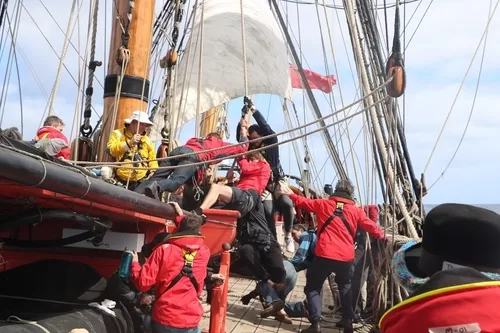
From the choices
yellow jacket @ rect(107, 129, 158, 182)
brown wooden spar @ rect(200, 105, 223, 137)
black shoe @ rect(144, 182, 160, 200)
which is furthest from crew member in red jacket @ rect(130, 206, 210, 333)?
brown wooden spar @ rect(200, 105, 223, 137)

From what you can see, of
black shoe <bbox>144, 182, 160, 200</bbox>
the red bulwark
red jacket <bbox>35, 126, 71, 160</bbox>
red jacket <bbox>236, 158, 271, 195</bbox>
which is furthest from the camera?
red jacket <bbox>236, 158, 271, 195</bbox>

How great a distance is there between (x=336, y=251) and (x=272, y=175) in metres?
1.34

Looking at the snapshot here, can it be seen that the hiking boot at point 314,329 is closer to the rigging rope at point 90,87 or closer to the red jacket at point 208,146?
the red jacket at point 208,146

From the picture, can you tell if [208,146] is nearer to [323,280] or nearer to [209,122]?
[323,280]

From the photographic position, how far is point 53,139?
4.49m

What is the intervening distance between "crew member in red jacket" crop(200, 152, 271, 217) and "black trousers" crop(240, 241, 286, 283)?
0.43 metres

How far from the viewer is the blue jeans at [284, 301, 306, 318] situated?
20.7ft

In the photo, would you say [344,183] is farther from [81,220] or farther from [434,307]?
[434,307]

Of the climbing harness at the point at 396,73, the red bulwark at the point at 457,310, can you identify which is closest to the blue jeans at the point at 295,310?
the climbing harness at the point at 396,73

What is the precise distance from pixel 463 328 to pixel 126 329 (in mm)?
3117

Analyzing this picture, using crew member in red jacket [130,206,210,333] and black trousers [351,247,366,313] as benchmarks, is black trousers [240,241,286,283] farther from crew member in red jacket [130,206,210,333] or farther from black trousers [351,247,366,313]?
crew member in red jacket [130,206,210,333]

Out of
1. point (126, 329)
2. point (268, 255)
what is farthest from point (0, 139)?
point (268, 255)

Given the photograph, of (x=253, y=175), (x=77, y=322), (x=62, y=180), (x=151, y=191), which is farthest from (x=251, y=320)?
(x=62, y=180)

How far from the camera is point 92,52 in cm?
607
